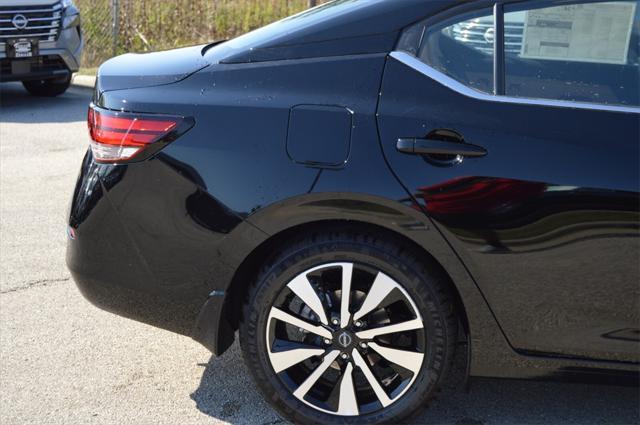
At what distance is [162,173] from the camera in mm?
3150

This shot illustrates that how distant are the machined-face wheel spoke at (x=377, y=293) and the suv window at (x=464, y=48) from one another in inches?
27.5

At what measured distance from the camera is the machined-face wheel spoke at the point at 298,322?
10.3ft

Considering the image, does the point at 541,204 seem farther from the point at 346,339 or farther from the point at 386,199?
the point at 346,339

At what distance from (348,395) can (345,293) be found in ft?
1.23

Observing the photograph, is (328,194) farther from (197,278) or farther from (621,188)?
(621,188)

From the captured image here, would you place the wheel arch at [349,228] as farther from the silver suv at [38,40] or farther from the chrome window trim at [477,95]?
the silver suv at [38,40]

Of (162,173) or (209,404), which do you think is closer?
(162,173)

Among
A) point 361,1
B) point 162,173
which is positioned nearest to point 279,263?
point 162,173

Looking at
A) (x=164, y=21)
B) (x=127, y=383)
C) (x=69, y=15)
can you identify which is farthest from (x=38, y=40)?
(x=127, y=383)

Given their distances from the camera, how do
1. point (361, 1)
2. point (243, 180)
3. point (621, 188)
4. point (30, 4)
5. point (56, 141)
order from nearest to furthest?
1. point (621, 188)
2. point (243, 180)
3. point (361, 1)
4. point (56, 141)
5. point (30, 4)

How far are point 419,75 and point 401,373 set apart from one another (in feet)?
3.34

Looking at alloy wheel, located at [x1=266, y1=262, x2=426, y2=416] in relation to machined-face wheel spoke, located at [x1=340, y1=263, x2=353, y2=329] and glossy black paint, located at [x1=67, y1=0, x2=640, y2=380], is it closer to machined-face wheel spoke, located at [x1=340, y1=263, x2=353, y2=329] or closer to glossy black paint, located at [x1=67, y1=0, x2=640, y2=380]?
machined-face wheel spoke, located at [x1=340, y1=263, x2=353, y2=329]

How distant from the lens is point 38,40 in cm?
984

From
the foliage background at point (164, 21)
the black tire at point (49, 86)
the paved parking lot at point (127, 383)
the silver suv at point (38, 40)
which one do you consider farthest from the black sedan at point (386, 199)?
the foliage background at point (164, 21)
